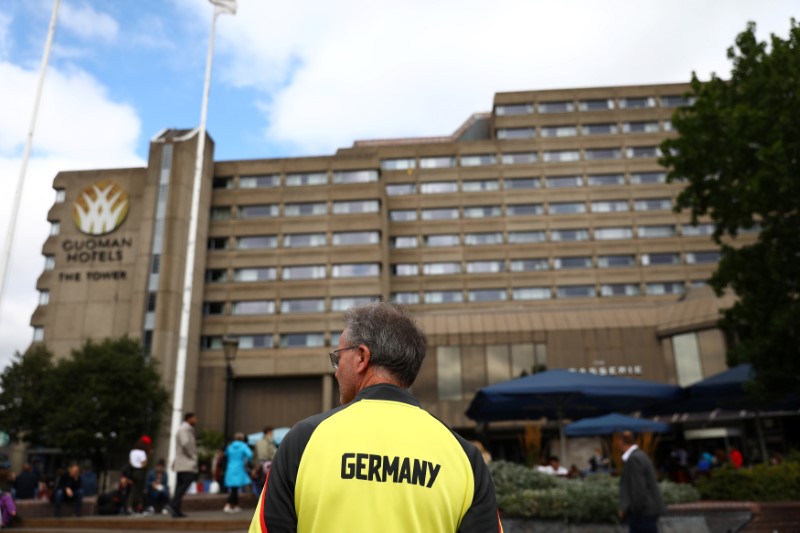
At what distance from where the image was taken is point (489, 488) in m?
1.80

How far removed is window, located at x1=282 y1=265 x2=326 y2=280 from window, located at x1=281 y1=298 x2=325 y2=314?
1852 mm

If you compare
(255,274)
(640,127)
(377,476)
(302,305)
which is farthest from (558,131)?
(377,476)

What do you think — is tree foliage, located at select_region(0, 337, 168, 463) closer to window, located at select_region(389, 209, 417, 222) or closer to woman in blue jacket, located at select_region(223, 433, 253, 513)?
window, located at select_region(389, 209, 417, 222)

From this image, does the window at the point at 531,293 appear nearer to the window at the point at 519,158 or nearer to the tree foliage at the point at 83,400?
the window at the point at 519,158

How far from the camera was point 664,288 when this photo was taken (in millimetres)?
52094

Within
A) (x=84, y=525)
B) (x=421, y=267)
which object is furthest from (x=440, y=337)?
(x=84, y=525)

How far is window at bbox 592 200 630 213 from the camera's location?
54.3 m

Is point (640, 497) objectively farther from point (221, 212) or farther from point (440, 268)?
point (221, 212)

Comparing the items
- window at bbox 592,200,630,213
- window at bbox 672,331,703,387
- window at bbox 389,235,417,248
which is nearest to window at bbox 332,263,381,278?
window at bbox 389,235,417,248

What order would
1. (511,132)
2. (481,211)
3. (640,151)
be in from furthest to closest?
(511,132) → (640,151) → (481,211)

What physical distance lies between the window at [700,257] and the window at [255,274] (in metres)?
33.8

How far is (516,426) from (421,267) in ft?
53.1

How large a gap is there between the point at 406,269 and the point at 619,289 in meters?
17.6

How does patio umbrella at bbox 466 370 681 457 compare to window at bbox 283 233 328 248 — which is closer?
patio umbrella at bbox 466 370 681 457
